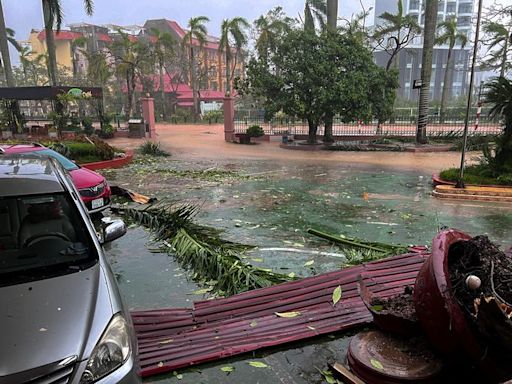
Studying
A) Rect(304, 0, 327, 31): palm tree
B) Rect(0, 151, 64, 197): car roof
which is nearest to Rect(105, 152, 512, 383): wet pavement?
Rect(0, 151, 64, 197): car roof

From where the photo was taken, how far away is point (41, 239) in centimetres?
321

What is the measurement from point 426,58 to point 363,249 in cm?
1625

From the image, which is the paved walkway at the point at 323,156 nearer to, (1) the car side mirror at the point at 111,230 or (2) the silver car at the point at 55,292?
(1) the car side mirror at the point at 111,230

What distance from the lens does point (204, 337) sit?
12.1ft

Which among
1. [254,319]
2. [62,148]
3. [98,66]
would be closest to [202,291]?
[254,319]

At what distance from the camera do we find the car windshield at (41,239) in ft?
9.36

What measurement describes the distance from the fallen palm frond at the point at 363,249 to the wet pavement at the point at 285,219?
0.16 m

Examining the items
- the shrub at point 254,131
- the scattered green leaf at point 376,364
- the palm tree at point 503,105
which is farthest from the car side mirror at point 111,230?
the shrub at point 254,131

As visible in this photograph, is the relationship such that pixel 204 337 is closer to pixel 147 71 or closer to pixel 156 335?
pixel 156 335

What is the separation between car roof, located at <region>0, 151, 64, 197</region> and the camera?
3.41 m

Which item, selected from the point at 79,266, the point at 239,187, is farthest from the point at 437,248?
the point at 239,187

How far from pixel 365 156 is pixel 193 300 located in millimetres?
14124

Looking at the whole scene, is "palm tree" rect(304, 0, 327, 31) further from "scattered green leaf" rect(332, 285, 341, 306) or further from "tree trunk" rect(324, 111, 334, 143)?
"scattered green leaf" rect(332, 285, 341, 306)

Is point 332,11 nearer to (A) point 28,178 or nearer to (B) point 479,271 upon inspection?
(A) point 28,178
